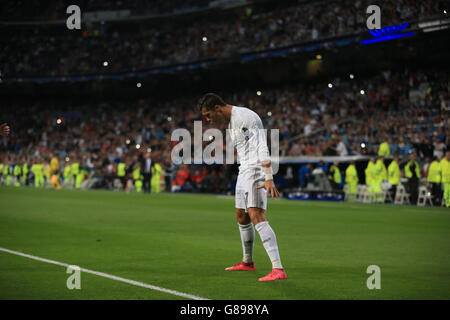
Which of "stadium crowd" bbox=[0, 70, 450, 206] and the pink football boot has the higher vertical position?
"stadium crowd" bbox=[0, 70, 450, 206]

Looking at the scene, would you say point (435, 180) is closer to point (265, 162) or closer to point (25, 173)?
point (265, 162)

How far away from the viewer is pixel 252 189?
7.73m

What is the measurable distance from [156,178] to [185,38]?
59.7 feet

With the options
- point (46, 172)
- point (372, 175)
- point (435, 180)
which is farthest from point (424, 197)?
point (46, 172)

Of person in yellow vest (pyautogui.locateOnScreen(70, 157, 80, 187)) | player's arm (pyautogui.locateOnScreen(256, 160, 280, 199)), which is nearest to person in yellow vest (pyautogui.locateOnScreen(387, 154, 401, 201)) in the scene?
player's arm (pyautogui.locateOnScreen(256, 160, 280, 199))

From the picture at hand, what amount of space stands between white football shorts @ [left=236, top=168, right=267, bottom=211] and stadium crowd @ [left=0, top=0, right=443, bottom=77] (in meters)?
28.0

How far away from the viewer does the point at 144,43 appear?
2231 inches

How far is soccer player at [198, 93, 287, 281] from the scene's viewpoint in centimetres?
757

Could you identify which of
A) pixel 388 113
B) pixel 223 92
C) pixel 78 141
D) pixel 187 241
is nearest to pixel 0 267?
pixel 187 241

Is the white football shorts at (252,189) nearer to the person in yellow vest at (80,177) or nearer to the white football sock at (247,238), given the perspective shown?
the white football sock at (247,238)

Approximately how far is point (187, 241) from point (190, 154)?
28.8 m

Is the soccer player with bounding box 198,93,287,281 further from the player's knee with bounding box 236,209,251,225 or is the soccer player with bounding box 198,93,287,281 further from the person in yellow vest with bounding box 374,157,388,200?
the person in yellow vest with bounding box 374,157,388,200

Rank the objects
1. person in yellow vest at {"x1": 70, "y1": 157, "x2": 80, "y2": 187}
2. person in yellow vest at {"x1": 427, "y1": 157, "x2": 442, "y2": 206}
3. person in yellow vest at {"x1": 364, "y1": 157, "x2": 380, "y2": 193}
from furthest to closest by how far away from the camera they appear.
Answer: person in yellow vest at {"x1": 70, "y1": 157, "x2": 80, "y2": 187} < person in yellow vest at {"x1": 364, "y1": 157, "x2": 380, "y2": 193} < person in yellow vest at {"x1": 427, "y1": 157, "x2": 442, "y2": 206}

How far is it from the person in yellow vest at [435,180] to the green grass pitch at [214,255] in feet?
24.1
